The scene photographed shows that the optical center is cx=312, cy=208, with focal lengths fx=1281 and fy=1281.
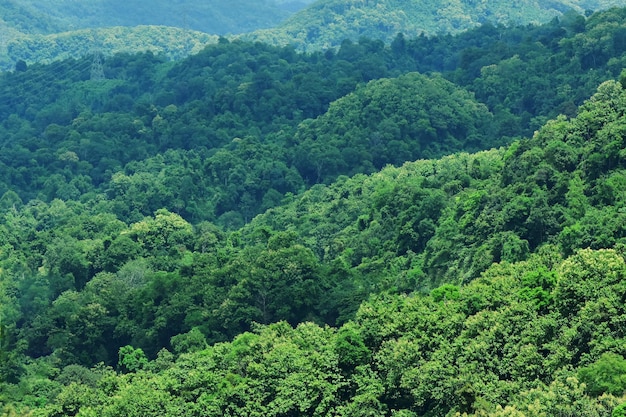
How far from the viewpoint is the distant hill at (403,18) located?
188 metres

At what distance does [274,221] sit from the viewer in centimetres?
8488

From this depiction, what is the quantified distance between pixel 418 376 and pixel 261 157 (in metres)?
62.6

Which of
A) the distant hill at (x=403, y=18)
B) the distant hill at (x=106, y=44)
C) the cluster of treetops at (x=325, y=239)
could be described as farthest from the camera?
the distant hill at (x=403, y=18)

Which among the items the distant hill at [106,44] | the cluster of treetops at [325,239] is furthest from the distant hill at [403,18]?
the cluster of treetops at [325,239]

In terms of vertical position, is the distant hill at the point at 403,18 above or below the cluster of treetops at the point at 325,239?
below

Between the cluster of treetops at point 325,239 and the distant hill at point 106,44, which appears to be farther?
the distant hill at point 106,44

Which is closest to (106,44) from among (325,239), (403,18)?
(403,18)

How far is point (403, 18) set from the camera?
623 ft

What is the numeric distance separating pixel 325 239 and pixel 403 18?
11670 cm

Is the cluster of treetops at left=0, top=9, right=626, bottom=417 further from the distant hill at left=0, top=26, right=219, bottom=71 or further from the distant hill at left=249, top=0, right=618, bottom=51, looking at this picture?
the distant hill at left=249, top=0, right=618, bottom=51

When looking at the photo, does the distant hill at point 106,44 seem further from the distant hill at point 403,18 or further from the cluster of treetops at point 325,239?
the cluster of treetops at point 325,239

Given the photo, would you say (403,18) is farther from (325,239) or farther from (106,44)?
(325,239)

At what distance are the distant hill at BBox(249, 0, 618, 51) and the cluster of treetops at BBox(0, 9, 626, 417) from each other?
4895 cm

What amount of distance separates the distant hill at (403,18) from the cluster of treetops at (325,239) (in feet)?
161
